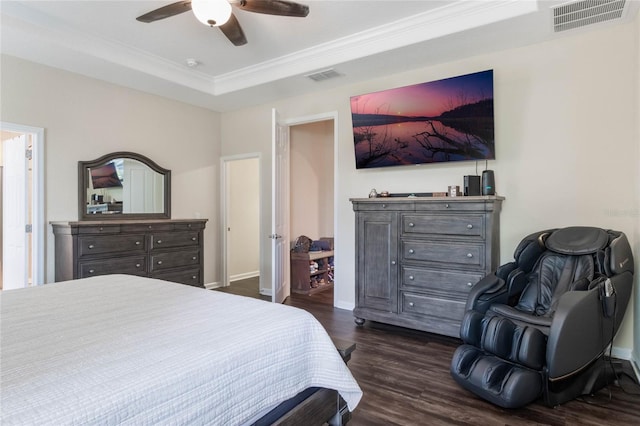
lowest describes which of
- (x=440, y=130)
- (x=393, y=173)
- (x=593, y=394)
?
(x=593, y=394)

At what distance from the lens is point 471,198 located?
10.4 ft

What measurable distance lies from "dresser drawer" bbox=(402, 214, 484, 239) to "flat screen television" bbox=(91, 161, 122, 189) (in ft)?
11.5

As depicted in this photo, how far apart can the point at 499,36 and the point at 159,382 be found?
11.9 feet

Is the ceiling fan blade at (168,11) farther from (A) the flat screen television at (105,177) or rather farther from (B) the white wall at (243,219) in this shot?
(B) the white wall at (243,219)

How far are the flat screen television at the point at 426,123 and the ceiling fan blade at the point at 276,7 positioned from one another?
4.94 feet

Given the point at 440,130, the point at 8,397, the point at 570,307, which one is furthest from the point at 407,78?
the point at 8,397

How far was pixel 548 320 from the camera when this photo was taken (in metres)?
2.41

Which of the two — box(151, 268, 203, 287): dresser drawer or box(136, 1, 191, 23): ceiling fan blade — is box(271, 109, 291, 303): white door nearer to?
box(151, 268, 203, 287): dresser drawer

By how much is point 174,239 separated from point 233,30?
269 centimetres

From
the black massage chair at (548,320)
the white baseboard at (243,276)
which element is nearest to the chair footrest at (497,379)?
the black massage chair at (548,320)

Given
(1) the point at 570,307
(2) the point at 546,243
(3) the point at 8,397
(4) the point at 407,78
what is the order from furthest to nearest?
(4) the point at 407,78 < (2) the point at 546,243 < (1) the point at 570,307 < (3) the point at 8,397

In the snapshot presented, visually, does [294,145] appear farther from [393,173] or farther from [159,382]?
[159,382]

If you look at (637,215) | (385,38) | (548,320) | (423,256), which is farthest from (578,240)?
(385,38)

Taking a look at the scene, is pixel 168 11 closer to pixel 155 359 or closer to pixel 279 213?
pixel 279 213
